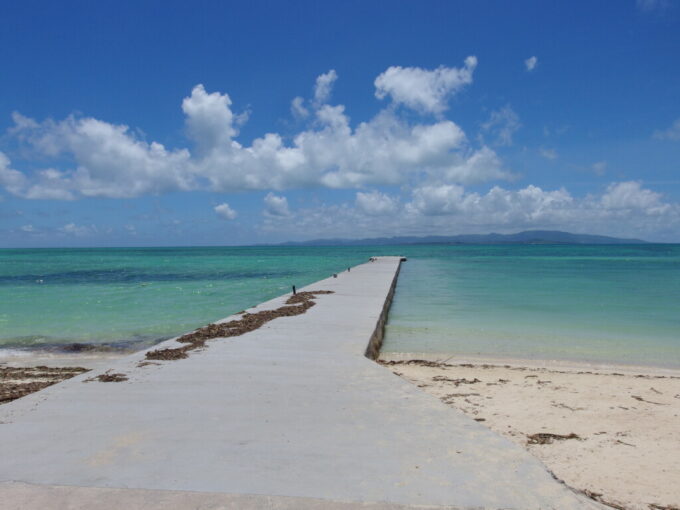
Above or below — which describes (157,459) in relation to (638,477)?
above

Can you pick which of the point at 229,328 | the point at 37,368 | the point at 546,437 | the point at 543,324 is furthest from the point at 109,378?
the point at 543,324

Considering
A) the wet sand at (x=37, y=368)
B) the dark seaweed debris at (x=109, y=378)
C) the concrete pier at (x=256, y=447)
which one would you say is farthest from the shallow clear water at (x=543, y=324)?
the wet sand at (x=37, y=368)

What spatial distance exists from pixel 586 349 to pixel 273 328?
580cm

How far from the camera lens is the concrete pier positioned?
2.97 m

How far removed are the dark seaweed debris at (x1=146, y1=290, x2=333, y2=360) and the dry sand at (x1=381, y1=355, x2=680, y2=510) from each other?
271cm

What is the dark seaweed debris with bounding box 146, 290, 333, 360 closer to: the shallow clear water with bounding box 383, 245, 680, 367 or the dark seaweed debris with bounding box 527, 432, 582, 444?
the shallow clear water with bounding box 383, 245, 680, 367

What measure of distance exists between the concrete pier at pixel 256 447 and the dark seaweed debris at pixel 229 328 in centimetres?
92

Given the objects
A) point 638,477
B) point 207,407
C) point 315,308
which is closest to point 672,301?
point 315,308

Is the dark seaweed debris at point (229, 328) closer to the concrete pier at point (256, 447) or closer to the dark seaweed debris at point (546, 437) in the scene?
the concrete pier at point (256, 447)

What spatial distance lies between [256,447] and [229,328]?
5.67 m

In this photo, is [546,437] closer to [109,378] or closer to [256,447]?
[256,447]

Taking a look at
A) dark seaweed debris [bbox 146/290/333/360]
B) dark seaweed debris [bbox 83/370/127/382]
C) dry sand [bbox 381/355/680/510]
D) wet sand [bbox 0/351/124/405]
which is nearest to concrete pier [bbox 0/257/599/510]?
dark seaweed debris [bbox 83/370/127/382]

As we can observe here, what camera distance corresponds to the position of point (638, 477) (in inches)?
154

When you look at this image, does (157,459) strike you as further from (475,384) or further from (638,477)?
(475,384)
